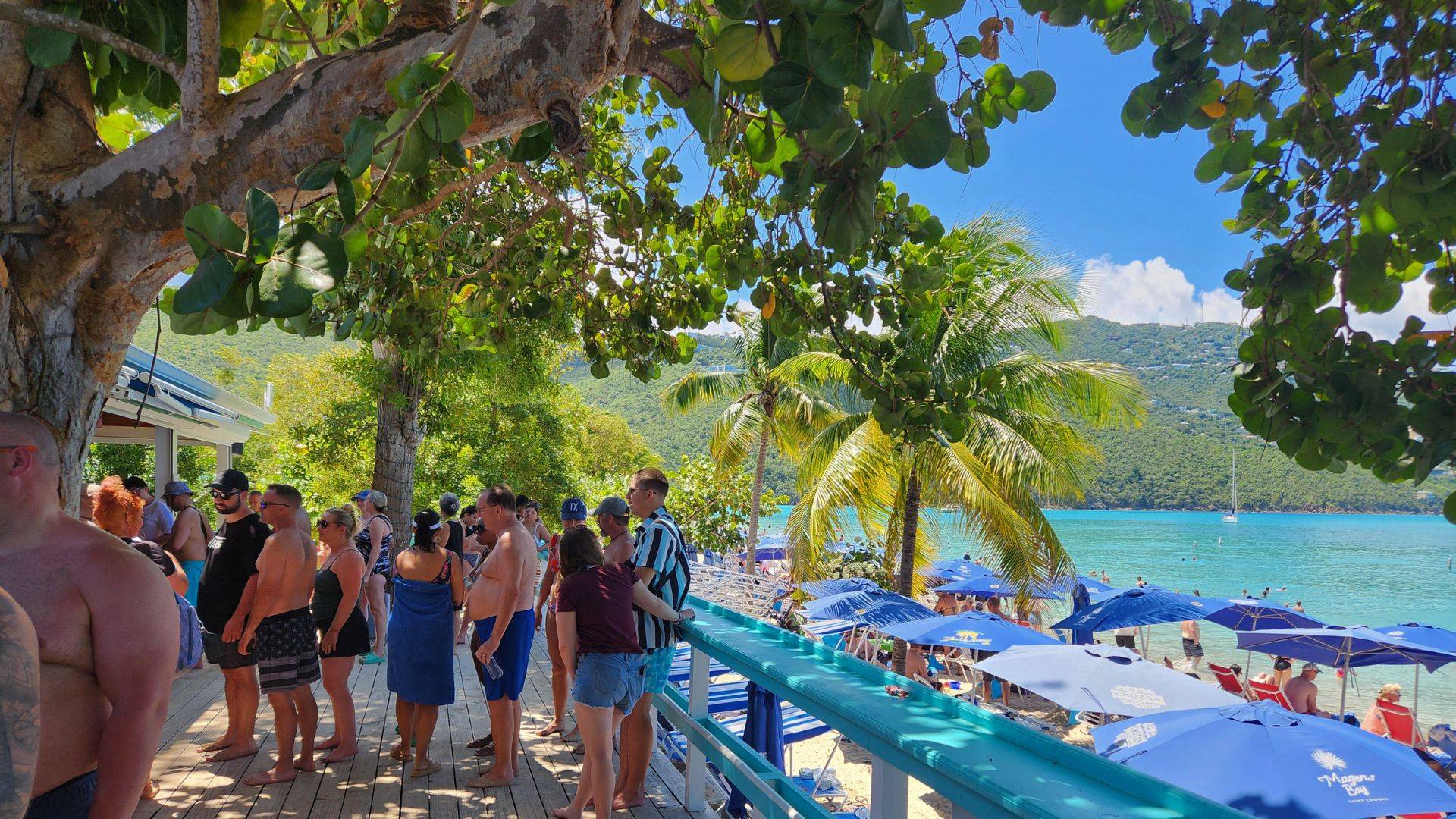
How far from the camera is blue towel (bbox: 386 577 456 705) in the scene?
4.75 m

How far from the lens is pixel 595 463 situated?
39188 mm

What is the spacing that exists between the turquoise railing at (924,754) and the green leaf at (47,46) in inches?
101

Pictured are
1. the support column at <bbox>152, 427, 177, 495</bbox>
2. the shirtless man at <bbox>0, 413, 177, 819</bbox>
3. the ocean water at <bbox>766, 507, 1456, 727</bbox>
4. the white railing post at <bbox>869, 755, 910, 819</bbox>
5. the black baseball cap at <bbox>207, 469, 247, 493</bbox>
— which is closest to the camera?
the shirtless man at <bbox>0, 413, 177, 819</bbox>

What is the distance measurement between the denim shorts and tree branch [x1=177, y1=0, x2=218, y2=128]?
8.70ft

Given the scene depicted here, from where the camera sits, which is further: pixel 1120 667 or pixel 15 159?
pixel 1120 667

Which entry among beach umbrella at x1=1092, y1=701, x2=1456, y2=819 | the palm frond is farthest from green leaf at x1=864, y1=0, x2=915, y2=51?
the palm frond

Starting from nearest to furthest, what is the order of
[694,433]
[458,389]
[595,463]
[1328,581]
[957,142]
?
[957,142]
[458,389]
[595,463]
[1328,581]
[694,433]

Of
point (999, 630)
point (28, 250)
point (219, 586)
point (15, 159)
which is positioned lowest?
point (999, 630)

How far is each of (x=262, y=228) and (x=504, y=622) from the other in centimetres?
355

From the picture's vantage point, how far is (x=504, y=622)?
14.9 feet

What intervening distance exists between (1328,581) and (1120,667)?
74.4 metres

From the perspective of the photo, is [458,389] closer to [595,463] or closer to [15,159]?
[15,159]

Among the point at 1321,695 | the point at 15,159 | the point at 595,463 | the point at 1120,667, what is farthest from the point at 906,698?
the point at 595,463

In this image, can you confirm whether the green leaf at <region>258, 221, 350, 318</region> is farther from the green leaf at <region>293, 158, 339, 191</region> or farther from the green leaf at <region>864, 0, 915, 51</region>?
the green leaf at <region>864, 0, 915, 51</region>
